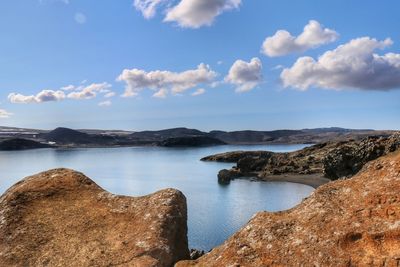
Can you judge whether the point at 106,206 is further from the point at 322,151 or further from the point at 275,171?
the point at 322,151

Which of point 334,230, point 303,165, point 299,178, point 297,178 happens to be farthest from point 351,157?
point 334,230

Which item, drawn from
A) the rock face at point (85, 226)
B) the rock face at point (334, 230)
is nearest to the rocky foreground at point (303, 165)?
the rock face at point (85, 226)

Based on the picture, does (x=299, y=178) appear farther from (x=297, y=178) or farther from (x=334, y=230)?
(x=334, y=230)

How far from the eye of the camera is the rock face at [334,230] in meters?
11.4

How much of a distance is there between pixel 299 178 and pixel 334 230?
10152 centimetres

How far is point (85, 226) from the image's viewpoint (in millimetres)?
16797

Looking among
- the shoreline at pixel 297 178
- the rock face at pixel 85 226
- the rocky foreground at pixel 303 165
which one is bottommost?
the shoreline at pixel 297 178

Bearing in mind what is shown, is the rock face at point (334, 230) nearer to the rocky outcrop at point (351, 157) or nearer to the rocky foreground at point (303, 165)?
the rocky outcrop at point (351, 157)

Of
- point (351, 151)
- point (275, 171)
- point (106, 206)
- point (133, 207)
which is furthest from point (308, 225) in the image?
point (275, 171)

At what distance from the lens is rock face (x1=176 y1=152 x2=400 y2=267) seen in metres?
11.4

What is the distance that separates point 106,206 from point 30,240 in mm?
3232

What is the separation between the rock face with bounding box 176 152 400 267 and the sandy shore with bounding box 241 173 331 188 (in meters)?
89.0

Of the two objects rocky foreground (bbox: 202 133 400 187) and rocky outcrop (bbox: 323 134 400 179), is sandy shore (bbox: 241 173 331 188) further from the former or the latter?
rocky outcrop (bbox: 323 134 400 179)

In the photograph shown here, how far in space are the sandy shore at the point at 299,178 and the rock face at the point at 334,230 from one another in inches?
3502
